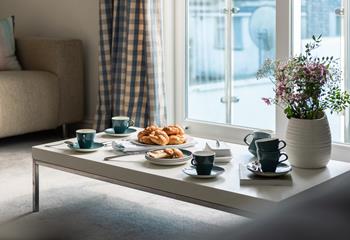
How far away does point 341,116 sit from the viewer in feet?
10.7

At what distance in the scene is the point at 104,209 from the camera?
2604 mm

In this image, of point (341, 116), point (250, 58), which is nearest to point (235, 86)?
point (250, 58)

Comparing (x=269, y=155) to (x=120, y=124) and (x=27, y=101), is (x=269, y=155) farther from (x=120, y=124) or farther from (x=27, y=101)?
(x=27, y=101)

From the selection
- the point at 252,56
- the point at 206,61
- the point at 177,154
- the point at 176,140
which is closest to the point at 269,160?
the point at 177,154

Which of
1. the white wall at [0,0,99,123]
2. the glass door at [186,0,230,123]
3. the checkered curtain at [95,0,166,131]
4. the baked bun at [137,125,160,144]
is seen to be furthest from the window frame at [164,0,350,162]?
the baked bun at [137,125,160,144]

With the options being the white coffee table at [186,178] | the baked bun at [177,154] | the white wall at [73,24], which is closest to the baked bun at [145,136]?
the white coffee table at [186,178]

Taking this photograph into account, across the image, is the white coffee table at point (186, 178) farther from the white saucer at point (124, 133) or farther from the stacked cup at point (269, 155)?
the white saucer at point (124, 133)

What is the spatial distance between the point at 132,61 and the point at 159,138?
5.15 feet

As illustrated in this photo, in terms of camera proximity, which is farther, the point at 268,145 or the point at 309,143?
the point at 309,143

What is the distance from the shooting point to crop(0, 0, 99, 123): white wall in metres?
4.45

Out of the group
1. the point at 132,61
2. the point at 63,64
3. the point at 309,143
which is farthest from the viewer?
the point at 63,64

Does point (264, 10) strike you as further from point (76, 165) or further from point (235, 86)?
point (76, 165)

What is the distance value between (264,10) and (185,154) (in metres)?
1.63

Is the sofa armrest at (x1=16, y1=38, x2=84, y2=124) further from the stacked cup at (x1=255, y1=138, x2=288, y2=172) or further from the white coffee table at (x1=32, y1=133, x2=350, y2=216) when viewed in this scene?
the stacked cup at (x1=255, y1=138, x2=288, y2=172)
